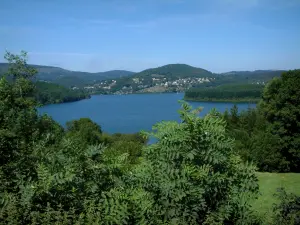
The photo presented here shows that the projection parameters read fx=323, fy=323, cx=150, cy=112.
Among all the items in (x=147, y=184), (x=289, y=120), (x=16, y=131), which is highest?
(x=16, y=131)

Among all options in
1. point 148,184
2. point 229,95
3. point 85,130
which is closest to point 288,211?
point 148,184

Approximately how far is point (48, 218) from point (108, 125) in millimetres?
89881

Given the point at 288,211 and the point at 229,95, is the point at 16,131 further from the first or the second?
the point at 229,95

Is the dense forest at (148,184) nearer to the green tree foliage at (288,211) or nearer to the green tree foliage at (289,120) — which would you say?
the green tree foliage at (288,211)

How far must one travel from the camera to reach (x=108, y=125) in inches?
3654

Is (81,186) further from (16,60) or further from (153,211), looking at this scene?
(16,60)

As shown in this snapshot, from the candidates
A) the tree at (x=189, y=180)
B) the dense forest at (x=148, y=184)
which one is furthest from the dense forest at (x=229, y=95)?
the dense forest at (x=148, y=184)

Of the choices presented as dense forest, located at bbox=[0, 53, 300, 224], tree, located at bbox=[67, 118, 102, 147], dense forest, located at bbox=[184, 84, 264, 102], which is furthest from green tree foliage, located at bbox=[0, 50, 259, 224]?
dense forest, located at bbox=[184, 84, 264, 102]

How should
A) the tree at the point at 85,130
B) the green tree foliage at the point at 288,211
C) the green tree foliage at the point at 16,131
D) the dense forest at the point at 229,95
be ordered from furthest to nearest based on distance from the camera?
the dense forest at the point at 229,95 → the tree at the point at 85,130 → the green tree foliage at the point at 16,131 → the green tree foliage at the point at 288,211

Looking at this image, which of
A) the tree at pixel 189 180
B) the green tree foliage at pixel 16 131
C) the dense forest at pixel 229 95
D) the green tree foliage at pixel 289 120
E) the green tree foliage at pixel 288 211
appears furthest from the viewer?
the dense forest at pixel 229 95

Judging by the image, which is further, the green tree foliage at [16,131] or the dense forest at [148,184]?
the green tree foliage at [16,131]

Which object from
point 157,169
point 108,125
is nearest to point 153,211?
point 157,169

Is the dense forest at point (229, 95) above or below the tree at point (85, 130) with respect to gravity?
above

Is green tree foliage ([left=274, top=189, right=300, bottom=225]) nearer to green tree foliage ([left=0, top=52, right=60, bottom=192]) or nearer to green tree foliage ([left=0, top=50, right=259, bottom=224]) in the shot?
green tree foliage ([left=0, top=50, right=259, bottom=224])
